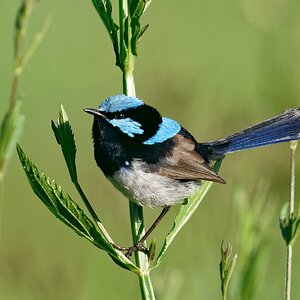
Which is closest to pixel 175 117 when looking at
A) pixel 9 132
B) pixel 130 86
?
pixel 130 86

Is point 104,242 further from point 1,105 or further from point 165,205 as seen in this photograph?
point 1,105

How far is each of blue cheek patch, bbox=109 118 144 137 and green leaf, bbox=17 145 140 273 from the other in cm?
108

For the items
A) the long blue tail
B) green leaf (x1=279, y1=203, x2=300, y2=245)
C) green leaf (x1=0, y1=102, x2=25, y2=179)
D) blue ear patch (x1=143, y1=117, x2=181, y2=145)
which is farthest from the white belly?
green leaf (x1=0, y1=102, x2=25, y2=179)

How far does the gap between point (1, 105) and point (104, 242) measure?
13.8 feet

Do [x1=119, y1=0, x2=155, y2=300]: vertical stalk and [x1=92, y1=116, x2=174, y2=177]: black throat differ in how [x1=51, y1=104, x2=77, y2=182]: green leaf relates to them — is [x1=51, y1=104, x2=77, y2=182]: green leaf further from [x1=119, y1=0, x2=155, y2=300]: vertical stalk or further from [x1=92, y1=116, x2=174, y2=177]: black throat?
[x1=92, y1=116, x2=174, y2=177]: black throat

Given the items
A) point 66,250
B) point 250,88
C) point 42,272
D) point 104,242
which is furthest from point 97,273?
point 250,88

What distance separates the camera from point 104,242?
8.50 feet

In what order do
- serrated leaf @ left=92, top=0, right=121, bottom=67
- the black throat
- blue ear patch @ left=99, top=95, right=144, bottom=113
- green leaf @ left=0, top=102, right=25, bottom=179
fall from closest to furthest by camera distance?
green leaf @ left=0, top=102, right=25, bottom=179
serrated leaf @ left=92, top=0, right=121, bottom=67
blue ear patch @ left=99, top=95, right=144, bottom=113
the black throat

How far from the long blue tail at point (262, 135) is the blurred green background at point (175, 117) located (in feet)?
0.35

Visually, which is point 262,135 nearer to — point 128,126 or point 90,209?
point 128,126

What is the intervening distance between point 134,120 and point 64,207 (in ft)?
4.03

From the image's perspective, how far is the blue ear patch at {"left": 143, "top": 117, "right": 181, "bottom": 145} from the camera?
154 inches

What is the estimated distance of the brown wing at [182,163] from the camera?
3.94m

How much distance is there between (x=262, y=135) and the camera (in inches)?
158
